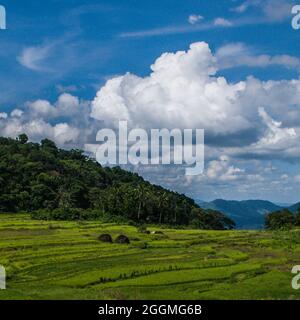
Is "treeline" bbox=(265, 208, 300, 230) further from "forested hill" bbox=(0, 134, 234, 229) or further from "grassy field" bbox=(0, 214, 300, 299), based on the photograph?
"grassy field" bbox=(0, 214, 300, 299)

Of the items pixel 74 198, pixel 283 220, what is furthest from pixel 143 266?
pixel 74 198

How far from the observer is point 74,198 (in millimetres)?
133500

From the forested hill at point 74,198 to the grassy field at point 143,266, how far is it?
4209 centimetres

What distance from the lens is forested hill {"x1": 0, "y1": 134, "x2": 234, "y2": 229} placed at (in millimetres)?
121000

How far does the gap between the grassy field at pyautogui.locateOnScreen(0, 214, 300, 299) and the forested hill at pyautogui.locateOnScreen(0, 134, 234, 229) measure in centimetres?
4209

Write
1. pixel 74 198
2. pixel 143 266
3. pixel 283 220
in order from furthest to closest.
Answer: pixel 74 198 → pixel 283 220 → pixel 143 266

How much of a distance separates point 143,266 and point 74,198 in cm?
8861

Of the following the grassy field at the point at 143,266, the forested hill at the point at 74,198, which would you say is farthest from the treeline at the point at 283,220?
the grassy field at the point at 143,266

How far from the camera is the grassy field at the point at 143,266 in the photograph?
108 ft

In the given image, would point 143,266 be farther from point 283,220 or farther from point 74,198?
point 74,198

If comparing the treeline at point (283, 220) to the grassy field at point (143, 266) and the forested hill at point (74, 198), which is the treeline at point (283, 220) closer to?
the forested hill at point (74, 198)

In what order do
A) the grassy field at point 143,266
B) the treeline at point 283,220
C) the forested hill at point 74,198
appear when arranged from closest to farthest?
1. the grassy field at point 143,266
2. the treeline at point 283,220
3. the forested hill at point 74,198
